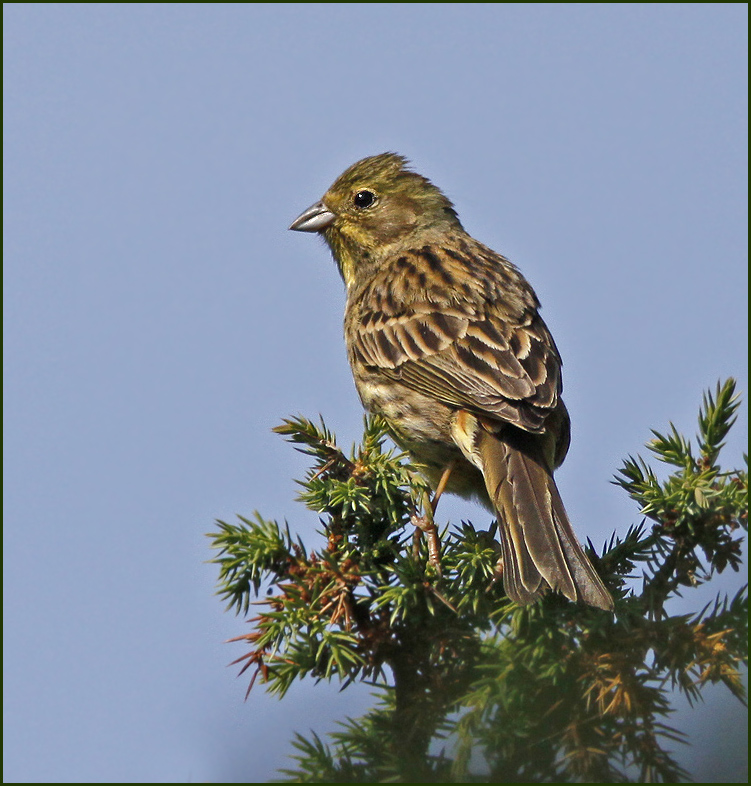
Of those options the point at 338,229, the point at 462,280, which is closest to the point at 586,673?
the point at 462,280

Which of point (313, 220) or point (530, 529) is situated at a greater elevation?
point (313, 220)

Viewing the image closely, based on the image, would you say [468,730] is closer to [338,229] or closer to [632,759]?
[632,759]

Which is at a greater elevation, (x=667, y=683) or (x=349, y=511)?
(x=349, y=511)

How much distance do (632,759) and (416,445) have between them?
2.67m

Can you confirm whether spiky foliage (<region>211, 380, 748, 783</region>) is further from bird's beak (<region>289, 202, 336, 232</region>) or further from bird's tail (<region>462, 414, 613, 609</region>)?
bird's beak (<region>289, 202, 336, 232</region>)

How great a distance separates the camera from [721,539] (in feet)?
9.63

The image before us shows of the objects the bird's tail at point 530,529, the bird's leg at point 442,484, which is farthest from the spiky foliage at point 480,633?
the bird's leg at point 442,484

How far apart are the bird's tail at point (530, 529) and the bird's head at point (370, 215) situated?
2.09m

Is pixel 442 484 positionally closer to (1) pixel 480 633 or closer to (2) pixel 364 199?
(1) pixel 480 633

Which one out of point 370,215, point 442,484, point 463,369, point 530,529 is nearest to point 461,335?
point 463,369

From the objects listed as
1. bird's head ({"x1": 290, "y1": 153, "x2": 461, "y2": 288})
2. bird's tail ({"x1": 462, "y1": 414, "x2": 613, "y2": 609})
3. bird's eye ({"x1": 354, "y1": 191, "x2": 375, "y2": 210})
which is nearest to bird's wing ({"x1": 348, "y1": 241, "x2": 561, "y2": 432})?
bird's tail ({"x1": 462, "y1": 414, "x2": 613, "y2": 609})

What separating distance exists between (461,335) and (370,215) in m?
1.72

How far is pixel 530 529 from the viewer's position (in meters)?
3.70

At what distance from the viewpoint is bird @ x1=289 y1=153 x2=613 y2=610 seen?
12.1ft
